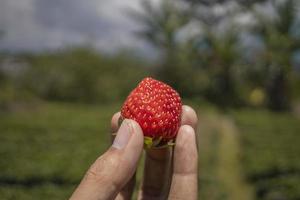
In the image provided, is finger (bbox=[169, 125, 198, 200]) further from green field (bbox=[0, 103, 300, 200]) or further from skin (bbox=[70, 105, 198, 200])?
green field (bbox=[0, 103, 300, 200])

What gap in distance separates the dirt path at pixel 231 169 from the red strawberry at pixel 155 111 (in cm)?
530

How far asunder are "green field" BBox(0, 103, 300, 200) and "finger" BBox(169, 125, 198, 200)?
12.2 feet

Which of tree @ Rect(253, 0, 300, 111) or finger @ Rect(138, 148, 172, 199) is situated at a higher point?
finger @ Rect(138, 148, 172, 199)

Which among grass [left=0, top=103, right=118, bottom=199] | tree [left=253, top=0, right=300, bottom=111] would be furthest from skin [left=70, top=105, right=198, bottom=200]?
tree [left=253, top=0, right=300, bottom=111]

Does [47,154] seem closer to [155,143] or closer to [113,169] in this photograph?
[155,143]

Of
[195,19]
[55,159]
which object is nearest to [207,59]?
[195,19]

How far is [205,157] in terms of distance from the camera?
31.4ft

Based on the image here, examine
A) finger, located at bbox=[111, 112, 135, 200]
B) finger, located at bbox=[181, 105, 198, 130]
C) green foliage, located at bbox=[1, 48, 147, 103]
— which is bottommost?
green foliage, located at bbox=[1, 48, 147, 103]

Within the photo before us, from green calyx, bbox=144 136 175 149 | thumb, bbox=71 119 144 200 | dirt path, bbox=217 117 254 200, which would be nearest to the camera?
thumb, bbox=71 119 144 200

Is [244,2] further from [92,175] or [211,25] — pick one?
[92,175]

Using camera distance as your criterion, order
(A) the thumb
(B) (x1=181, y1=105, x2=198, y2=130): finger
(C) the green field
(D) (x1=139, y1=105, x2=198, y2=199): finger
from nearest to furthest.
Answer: (A) the thumb < (B) (x1=181, y1=105, x2=198, y2=130): finger < (D) (x1=139, y1=105, x2=198, y2=199): finger < (C) the green field

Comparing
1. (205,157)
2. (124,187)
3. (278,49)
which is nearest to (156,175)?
(124,187)

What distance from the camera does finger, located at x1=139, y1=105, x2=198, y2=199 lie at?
2.17m

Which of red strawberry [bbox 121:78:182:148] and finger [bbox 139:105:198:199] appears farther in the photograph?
finger [bbox 139:105:198:199]
